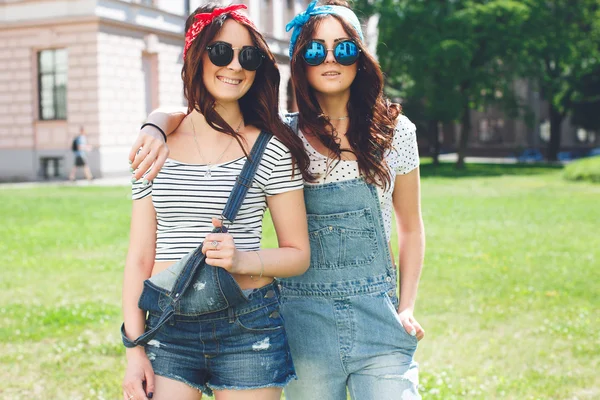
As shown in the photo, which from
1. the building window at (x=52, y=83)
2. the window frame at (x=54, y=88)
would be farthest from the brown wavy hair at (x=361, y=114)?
the building window at (x=52, y=83)

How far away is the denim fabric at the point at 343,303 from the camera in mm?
2971

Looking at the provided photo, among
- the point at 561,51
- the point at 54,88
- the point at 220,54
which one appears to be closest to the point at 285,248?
the point at 220,54

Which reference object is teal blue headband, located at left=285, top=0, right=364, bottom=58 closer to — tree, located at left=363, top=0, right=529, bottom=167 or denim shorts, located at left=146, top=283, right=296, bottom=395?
denim shorts, located at left=146, top=283, right=296, bottom=395

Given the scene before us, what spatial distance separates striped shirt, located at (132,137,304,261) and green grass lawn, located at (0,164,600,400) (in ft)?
10.2

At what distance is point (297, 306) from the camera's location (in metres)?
3.06

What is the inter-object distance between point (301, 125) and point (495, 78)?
36256mm

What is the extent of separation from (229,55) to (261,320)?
101 cm

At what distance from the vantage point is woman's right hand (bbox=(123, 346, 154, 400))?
2752 millimetres

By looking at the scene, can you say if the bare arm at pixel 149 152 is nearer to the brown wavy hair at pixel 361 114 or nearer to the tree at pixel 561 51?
the brown wavy hair at pixel 361 114

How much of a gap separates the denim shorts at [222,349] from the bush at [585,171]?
1088 inches

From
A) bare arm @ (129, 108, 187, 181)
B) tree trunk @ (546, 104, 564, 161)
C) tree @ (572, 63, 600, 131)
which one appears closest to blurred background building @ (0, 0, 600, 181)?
bare arm @ (129, 108, 187, 181)

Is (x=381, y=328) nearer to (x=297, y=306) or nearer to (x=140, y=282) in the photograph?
(x=297, y=306)

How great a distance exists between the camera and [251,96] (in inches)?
120

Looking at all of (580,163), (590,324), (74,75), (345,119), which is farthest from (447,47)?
(345,119)
